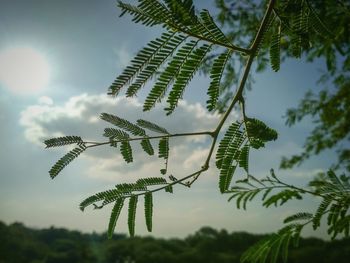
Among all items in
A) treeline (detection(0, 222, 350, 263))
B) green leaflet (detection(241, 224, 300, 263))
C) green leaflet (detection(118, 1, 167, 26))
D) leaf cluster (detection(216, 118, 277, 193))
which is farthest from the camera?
treeline (detection(0, 222, 350, 263))

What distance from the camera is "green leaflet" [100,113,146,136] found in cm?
177

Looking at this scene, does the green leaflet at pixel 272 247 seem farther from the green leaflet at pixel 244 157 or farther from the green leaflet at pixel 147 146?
the green leaflet at pixel 147 146

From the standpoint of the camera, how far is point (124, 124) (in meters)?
1.81

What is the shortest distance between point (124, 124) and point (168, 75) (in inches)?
21.0

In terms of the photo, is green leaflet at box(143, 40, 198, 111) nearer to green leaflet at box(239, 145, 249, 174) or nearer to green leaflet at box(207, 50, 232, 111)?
green leaflet at box(207, 50, 232, 111)

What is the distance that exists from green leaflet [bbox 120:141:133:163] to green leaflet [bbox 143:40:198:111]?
456mm

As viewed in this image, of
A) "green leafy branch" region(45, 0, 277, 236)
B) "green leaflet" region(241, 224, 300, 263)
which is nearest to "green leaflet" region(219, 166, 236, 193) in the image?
"green leafy branch" region(45, 0, 277, 236)

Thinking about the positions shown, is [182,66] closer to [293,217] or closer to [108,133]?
[108,133]

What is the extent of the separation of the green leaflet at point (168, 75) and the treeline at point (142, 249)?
224ft

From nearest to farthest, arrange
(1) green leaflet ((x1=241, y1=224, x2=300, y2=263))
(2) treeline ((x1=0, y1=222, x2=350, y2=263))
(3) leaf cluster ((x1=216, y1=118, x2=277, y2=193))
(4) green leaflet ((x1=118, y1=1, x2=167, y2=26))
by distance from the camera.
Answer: (4) green leaflet ((x1=118, y1=1, x2=167, y2=26))
(3) leaf cluster ((x1=216, y1=118, x2=277, y2=193))
(1) green leaflet ((x1=241, y1=224, x2=300, y2=263))
(2) treeline ((x1=0, y1=222, x2=350, y2=263))

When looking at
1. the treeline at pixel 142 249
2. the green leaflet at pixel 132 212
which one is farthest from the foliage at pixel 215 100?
the treeline at pixel 142 249

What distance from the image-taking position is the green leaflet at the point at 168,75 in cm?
132

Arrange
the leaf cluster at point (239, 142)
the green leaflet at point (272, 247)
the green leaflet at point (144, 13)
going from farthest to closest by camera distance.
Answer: the green leaflet at point (272, 247), the leaf cluster at point (239, 142), the green leaflet at point (144, 13)

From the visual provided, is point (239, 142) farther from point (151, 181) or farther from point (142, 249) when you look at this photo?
point (142, 249)
